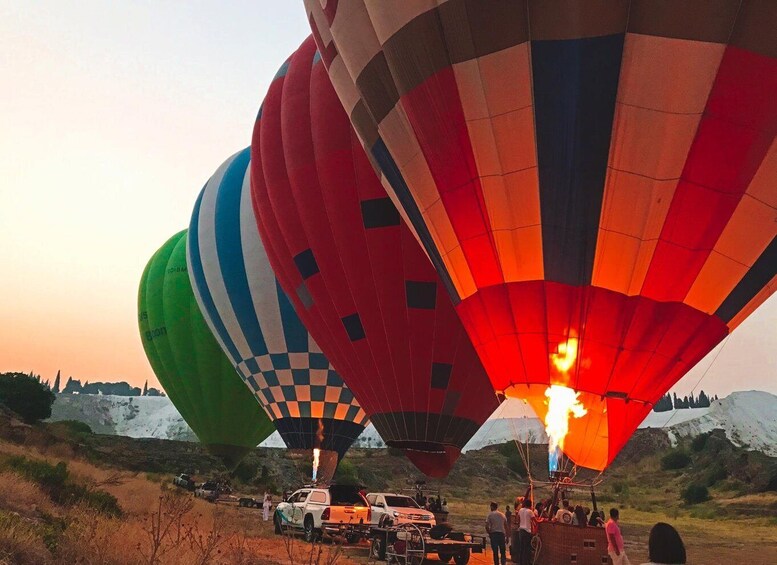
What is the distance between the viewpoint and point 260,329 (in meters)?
19.6

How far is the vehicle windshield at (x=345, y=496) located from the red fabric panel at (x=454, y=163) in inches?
244

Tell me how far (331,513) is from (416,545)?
3.06 meters

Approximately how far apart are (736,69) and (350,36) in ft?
17.0

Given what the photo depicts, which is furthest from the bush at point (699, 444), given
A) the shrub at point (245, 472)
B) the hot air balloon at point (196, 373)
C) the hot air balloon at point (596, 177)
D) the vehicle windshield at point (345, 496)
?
the hot air balloon at point (596, 177)

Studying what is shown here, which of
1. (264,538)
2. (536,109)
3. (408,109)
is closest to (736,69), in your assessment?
(536,109)

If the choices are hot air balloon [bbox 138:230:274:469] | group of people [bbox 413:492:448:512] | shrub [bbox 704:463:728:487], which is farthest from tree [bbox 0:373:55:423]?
shrub [bbox 704:463:728:487]

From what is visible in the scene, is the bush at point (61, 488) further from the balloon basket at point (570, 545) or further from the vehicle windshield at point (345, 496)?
the balloon basket at point (570, 545)

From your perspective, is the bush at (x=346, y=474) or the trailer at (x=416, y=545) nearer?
the trailer at (x=416, y=545)

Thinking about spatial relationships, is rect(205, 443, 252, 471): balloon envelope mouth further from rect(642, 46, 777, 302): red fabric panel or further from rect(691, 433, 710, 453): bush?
rect(691, 433, 710, 453): bush

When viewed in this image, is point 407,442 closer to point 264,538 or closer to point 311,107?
point 264,538

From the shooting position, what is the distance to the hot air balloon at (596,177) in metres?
6.95

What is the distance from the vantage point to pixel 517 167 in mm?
8047

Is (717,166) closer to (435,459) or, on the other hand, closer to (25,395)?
(435,459)

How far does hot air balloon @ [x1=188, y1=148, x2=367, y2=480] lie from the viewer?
18.3 m
